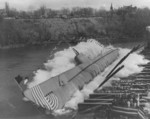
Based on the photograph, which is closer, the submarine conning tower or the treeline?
the submarine conning tower

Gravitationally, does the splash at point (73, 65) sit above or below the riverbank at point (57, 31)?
above

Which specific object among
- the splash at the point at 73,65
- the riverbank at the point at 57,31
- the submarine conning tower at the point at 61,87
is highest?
the submarine conning tower at the point at 61,87

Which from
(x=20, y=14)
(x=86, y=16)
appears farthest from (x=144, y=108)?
(x=20, y=14)

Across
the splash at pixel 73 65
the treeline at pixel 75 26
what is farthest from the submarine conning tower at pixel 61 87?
the treeline at pixel 75 26

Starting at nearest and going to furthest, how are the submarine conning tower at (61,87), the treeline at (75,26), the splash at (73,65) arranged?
1. the submarine conning tower at (61,87)
2. the splash at (73,65)
3. the treeline at (75,26)

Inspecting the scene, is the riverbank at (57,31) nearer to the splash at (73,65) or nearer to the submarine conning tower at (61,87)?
the splash at (73,65)

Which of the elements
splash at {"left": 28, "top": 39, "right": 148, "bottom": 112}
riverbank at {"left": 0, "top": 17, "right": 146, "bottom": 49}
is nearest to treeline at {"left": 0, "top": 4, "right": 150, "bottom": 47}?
riverbank at {"left": 0, "top": 17, "right": 146, "bottom": 49}

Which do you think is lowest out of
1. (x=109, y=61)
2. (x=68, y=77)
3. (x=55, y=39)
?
(x=55, y=39)

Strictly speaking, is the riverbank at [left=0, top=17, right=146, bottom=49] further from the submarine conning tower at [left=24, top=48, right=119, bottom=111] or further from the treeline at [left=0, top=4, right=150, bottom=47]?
the submarine conning tower at [left=24, top=48, right=119, bottom=111]

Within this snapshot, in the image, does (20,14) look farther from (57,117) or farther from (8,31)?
(57,117)
